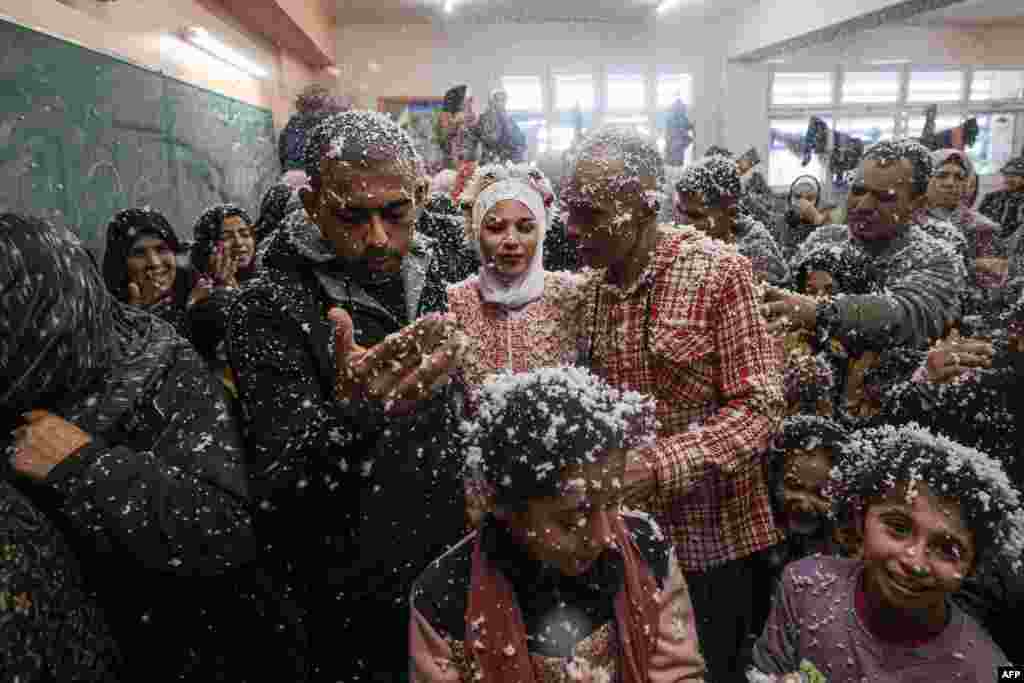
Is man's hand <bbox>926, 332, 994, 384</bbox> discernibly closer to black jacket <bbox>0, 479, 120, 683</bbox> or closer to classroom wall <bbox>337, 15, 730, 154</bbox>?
black jacket <bbox>0, 479, 120, 683</bbox>

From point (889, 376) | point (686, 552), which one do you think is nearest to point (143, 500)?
point (686, 552)

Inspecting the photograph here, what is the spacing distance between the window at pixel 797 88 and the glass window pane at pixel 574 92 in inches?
138

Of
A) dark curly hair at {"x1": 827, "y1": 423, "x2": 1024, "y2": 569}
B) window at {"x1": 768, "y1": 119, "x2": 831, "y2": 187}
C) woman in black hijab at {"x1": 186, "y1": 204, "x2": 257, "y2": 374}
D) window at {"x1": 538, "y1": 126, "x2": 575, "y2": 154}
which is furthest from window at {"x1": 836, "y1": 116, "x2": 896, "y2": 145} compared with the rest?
dark curly hair at {"x1": 827, "y1": 423, "x2": 1024, "y2": 569}

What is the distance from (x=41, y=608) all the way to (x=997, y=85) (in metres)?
16.5

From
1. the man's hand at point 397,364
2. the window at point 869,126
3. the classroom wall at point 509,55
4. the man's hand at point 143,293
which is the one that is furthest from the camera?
the window at point 869,126

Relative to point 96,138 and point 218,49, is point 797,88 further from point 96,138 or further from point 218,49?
point 96,138

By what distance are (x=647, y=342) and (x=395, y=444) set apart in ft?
2.21

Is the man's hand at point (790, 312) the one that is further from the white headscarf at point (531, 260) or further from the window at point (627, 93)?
the window at point (627, 93)

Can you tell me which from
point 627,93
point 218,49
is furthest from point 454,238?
point 627,93

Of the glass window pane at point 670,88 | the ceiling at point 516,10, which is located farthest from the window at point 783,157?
the ceiling at point 516,10

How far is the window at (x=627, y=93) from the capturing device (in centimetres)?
1398

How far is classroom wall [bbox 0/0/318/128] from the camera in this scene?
3310 mm

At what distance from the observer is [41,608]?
110cm

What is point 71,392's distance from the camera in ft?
4.09
